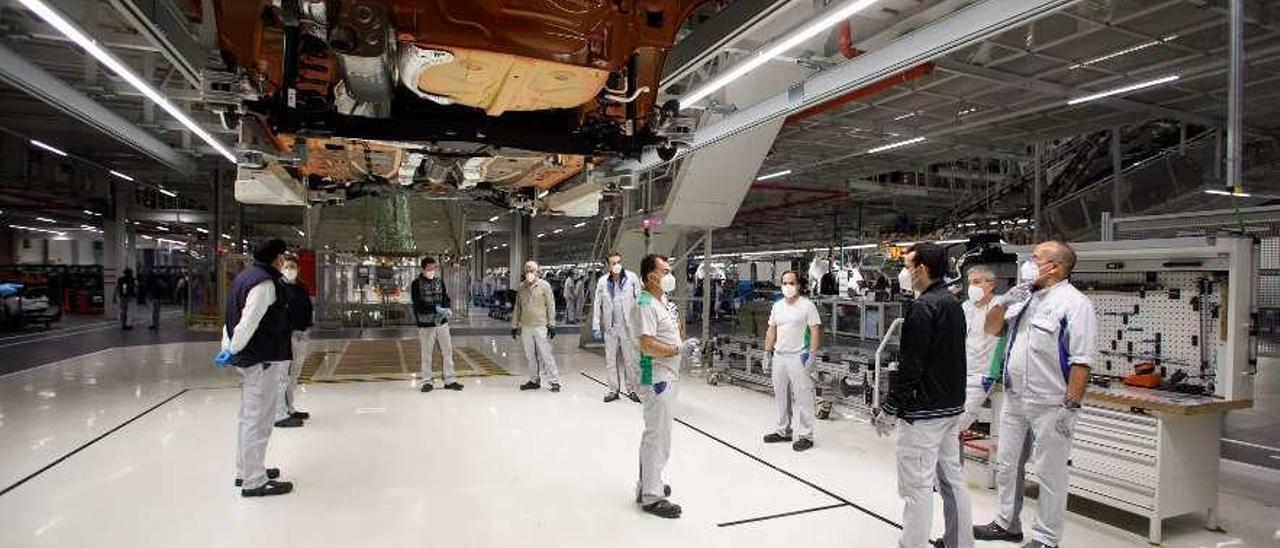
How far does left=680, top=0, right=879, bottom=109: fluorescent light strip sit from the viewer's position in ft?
9.96

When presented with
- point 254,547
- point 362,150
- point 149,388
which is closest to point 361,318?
point 149,388

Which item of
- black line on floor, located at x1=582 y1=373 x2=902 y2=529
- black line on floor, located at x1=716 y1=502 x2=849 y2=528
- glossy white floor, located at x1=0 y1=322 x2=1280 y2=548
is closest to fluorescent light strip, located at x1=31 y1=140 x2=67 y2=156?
glossy white floor, located at x1=0 y1=322 x2=1280 y2=548

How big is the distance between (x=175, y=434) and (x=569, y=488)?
3626 millimetres

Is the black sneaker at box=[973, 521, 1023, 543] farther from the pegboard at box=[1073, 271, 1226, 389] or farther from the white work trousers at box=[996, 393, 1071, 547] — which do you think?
the pegboard at box=[1073, 271, 1226, 389]

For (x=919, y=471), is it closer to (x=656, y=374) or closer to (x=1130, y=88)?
(x=656, y=374)

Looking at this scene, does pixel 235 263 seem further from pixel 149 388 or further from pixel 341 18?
pixel 341 18

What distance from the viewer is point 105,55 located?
4.24m

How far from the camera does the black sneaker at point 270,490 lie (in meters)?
3.88

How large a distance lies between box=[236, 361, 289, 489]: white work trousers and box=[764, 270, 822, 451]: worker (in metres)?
3.68

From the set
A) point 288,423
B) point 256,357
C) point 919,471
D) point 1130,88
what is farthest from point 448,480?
point 1130,88

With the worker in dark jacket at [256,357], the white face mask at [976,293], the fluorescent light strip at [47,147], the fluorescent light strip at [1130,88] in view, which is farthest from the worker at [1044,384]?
the fluorescent light strip at [47,147]

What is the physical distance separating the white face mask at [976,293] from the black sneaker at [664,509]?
2.62m

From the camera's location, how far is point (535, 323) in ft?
25.2

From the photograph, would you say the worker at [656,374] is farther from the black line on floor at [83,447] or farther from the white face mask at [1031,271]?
the black line on floor at [83,447]
